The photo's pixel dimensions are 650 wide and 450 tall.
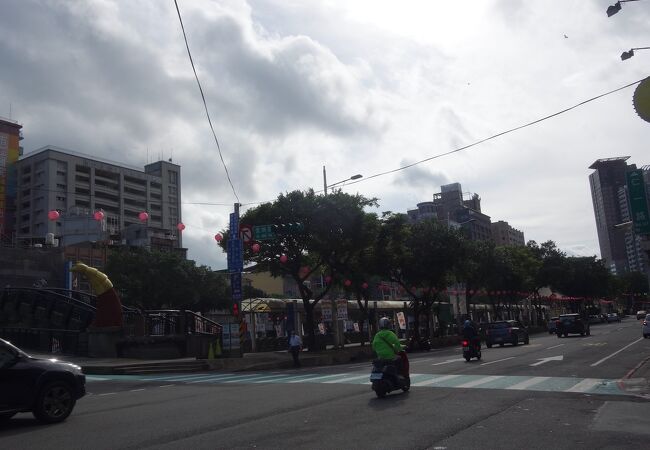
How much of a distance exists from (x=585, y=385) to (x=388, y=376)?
4.78m

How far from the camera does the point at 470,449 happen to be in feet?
22.2

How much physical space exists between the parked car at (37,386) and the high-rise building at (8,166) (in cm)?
10376

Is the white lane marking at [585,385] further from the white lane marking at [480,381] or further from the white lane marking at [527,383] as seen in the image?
the white lane marking at [480,381]

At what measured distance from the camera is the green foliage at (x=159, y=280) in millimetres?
59312

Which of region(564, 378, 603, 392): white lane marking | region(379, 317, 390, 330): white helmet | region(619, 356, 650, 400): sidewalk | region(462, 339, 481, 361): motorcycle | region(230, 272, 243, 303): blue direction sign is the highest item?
region(230, 272, 243, 303): blue direction sign

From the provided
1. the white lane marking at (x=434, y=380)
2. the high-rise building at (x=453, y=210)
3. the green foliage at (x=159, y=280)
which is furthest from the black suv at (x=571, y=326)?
the high-rise building at (x=453, y=210)

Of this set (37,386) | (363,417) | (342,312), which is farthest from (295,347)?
(37,386)

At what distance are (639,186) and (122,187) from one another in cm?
10886

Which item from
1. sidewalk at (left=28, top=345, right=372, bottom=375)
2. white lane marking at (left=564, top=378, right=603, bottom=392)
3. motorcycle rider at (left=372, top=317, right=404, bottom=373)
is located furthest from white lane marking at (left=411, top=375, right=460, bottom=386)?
sidewalk at (left=28, top=345, right=372, bottom=375)

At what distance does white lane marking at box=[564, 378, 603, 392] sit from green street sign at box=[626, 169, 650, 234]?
7992mm

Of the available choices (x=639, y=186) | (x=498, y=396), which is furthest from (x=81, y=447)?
(x=639, y=186)

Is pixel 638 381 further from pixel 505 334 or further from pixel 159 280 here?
pixel 159 280

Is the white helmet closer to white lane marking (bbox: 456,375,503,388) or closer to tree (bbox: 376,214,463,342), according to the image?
white lane marking (bbox: 456,375,503,388)

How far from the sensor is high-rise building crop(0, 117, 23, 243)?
335 feet
